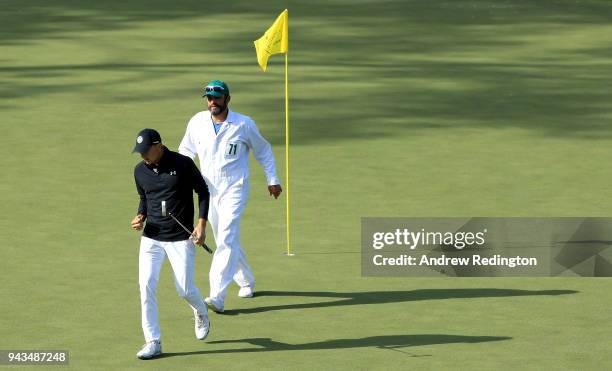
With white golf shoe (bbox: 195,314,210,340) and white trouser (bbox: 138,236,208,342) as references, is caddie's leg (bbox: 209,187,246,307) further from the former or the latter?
white trouser (bbox: 138,236,208,342)

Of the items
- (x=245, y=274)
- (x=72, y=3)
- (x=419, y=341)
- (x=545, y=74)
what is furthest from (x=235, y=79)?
(x=419, y=341)

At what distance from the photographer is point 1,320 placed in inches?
576

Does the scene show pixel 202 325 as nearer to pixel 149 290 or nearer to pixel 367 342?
pixel 149 290

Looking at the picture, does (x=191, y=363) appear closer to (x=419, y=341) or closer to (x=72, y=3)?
(x=419, y=341)

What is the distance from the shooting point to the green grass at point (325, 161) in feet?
46.5

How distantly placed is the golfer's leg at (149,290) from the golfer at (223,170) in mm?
1404

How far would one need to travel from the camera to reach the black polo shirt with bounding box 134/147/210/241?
1352cm

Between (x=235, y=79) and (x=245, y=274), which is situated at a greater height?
(x=235, y=79)

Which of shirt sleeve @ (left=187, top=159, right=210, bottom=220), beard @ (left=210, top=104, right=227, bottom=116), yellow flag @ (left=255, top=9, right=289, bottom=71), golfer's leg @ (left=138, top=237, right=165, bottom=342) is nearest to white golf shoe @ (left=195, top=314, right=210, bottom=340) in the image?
golfer's leg @ (left=138, top=237, right=165, bottom=342)

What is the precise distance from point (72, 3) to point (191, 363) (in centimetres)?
2150

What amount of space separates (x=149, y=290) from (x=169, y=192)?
31.7 inches

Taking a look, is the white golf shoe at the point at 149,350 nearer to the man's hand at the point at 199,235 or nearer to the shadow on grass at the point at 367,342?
the shadow on grass at the point at 367,342

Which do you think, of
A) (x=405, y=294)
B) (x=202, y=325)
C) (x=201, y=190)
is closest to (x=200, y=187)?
(x=201, y=190)

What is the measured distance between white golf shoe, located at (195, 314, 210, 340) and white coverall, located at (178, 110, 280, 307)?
0.98 m
